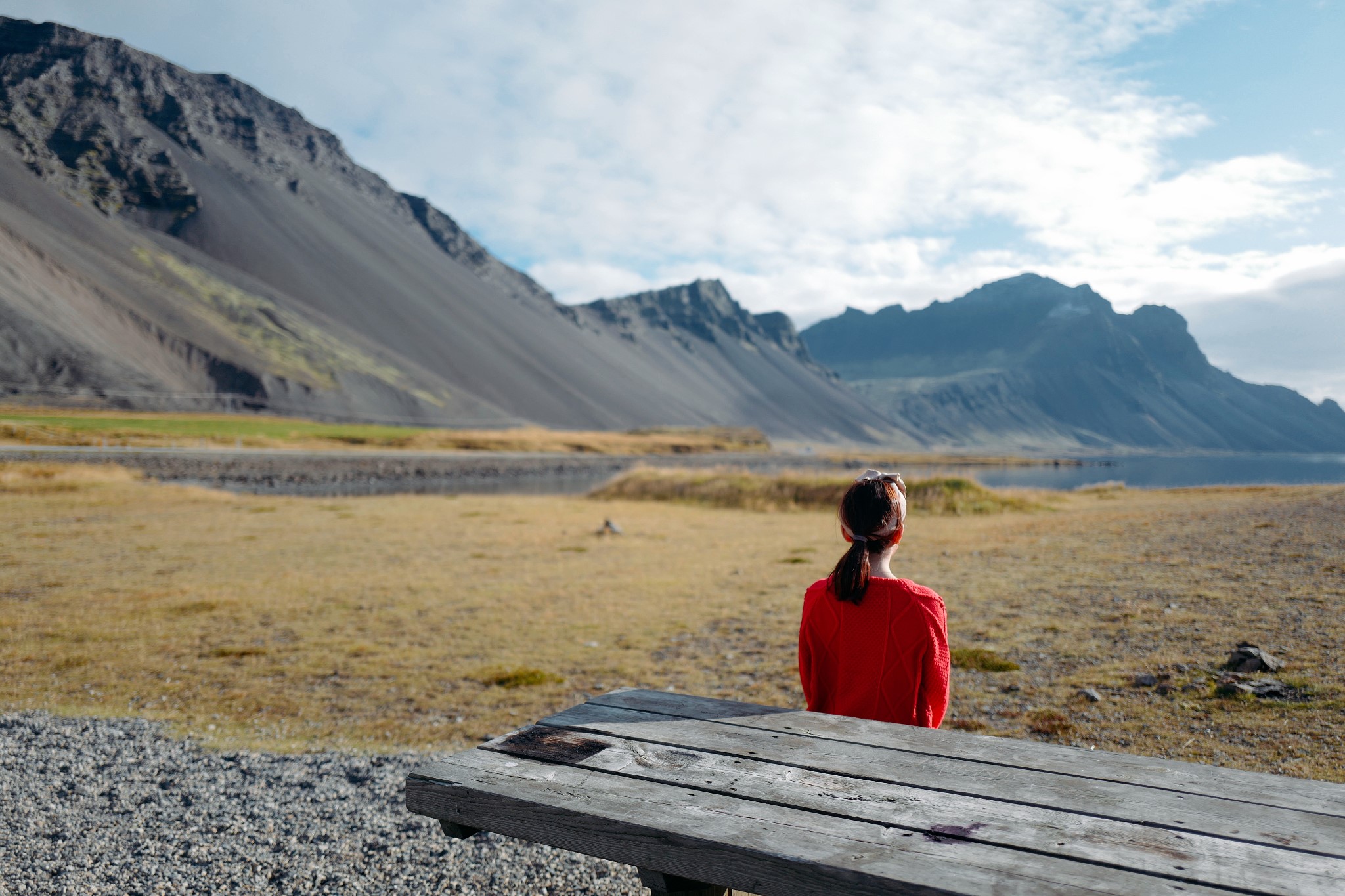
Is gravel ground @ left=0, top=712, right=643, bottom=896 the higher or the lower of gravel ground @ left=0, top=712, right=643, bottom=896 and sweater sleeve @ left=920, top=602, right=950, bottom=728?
the lower

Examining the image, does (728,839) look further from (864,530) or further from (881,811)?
(864,530)

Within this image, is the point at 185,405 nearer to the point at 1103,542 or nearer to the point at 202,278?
the point at 202,278

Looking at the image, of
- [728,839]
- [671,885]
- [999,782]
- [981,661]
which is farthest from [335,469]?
[999,782]

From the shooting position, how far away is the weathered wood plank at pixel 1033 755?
2.18m

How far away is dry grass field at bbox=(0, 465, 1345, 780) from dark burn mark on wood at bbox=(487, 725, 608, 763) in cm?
340

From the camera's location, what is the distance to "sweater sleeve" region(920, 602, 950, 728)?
10.2 feet

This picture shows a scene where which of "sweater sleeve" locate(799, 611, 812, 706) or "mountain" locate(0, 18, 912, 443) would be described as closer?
"sweater sleeve" locate(799, 611, 812, 706)

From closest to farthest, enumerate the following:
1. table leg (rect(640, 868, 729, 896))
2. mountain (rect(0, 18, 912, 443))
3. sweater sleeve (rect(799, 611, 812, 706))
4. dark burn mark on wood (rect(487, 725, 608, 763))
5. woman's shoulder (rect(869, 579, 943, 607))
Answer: table leg (rect(640, 868, 729, 896))
dark burn mark on wood (rect(487, 725, 608, 763))
woman's shoulder (rect(869, 579, 943, 607))
sweater sleeve (rect(799, 611, 812, 706))
mountain (rect(0, 18, 912, 443))

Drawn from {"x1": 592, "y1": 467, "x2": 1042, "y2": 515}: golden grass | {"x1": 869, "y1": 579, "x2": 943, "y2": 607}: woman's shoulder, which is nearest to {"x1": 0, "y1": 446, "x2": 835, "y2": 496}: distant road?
{"x1": 592, "y1": 467, "x2": 1042, "y2": 515}: golden grass


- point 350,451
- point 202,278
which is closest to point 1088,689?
point 350,451

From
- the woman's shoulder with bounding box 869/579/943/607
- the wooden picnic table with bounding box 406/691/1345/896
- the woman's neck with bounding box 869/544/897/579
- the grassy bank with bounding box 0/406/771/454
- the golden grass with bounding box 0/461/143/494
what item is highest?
the woman's neck with bounding box 869/544/897/579

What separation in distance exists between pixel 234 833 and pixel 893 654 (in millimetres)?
3707

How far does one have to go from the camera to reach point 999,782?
7.57 ft

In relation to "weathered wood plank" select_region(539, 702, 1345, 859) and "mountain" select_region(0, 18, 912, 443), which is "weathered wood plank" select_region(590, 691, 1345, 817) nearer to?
"weathered wood plank" select_region(539, 702, 1345, 859)
